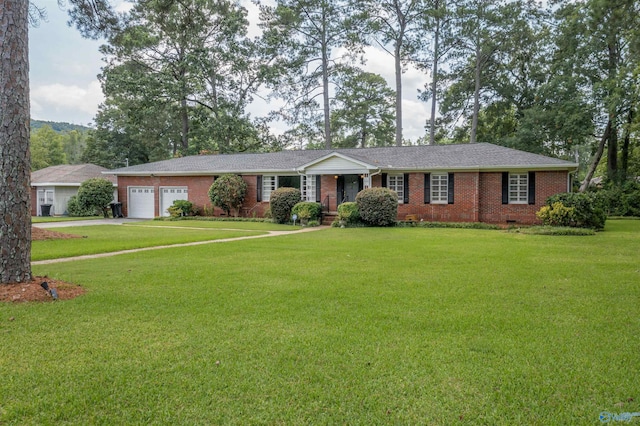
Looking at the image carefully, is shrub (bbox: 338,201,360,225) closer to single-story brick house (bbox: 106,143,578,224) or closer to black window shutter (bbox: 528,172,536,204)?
single-story brick house (bbox: 106,143,578,224)

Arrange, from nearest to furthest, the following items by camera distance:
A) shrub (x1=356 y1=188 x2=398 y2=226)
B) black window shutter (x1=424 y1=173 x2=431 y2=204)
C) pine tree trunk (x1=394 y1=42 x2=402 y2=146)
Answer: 1. shrub (x1=356 y1=188 x2=398 y2=226)
2. black window shutter (x1=424 y1=173 x2=431 y2=204)
3. pine tree trunk (x1=394 y1=42 x2=402 y2=146)

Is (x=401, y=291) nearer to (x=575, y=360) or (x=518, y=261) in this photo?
(x=575, y=360)

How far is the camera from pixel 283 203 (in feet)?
65.2

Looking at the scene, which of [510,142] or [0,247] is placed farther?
[510,142]

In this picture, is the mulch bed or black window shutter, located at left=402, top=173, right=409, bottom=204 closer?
the mulch bed

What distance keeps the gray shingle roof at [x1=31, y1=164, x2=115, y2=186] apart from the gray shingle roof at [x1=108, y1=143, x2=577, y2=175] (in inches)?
168

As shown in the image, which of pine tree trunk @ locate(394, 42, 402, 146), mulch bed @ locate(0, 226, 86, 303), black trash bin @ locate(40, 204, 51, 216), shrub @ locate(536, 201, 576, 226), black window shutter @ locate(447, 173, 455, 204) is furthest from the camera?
pine tree trunk @ locate(394, 42, 402, 146)

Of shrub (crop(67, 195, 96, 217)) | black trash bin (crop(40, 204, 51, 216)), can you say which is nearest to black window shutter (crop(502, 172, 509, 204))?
shrub (crop(67, 195, 96, 217))

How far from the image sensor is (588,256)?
369 inches

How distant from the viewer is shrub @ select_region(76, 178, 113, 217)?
984 inches

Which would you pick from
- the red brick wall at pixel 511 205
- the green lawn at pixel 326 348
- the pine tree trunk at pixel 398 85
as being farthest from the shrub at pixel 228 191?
the green lawn at pixel 326 348

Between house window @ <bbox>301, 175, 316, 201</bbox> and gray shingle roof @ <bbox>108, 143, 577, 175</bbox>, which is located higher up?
gray shingle roof @ <bbox>108, 143, 577, 175</bbox>

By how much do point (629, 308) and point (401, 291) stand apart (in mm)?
2887

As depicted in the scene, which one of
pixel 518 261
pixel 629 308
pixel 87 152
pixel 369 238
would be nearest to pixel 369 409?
pixel 629 308
